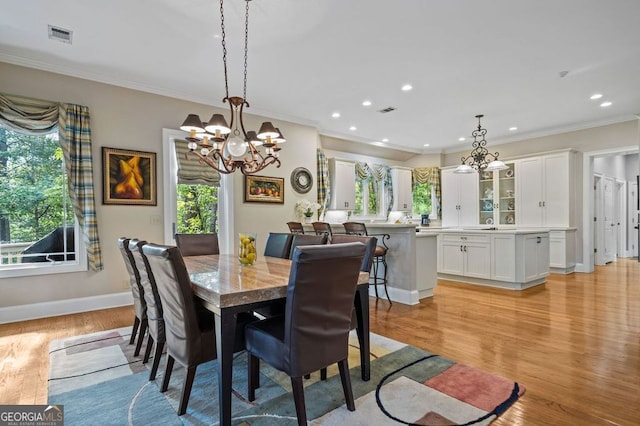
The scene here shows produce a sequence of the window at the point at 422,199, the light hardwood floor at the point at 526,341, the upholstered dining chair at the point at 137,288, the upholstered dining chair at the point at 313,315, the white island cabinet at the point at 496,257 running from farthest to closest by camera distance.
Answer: the window at the point at 422,199, the white island cabinet at the point at 496,257, the upholstered dining chair at the point at 137,288, the light hardwood floor at the point at 526,341, the upholstered dining chair at the point at 313,315

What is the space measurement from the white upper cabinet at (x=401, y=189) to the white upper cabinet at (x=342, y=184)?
1.59 meters

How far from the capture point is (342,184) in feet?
23.0

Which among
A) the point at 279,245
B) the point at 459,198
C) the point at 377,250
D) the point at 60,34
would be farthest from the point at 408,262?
the point at 459,198

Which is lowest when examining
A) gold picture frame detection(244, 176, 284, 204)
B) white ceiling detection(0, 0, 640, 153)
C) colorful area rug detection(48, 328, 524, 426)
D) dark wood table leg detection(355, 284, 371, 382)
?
colorful area rug detection(48, 328, 524, 426)

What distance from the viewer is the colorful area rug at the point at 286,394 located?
1.84 m

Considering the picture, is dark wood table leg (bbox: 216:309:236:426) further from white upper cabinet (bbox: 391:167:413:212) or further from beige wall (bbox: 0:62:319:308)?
white upper cabinet (bbox: 391:167:413:212)

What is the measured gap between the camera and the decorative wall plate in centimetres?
589

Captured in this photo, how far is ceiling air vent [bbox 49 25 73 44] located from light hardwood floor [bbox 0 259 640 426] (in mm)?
2812

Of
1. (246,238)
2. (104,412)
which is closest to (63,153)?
(246,238)

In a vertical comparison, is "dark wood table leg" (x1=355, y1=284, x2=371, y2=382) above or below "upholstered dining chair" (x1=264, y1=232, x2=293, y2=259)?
below

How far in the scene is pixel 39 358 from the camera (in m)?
2.70

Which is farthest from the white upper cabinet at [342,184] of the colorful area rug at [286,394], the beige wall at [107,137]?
the colorful area rug at [286,394]

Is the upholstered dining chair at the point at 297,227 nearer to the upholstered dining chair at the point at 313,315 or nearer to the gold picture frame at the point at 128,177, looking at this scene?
the gold picture frame at the point at 128,177

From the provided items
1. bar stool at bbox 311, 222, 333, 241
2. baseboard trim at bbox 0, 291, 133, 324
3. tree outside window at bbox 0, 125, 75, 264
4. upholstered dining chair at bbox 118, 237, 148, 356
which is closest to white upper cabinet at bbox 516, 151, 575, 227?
bar stool at bbox 311, 222, 333, 241
